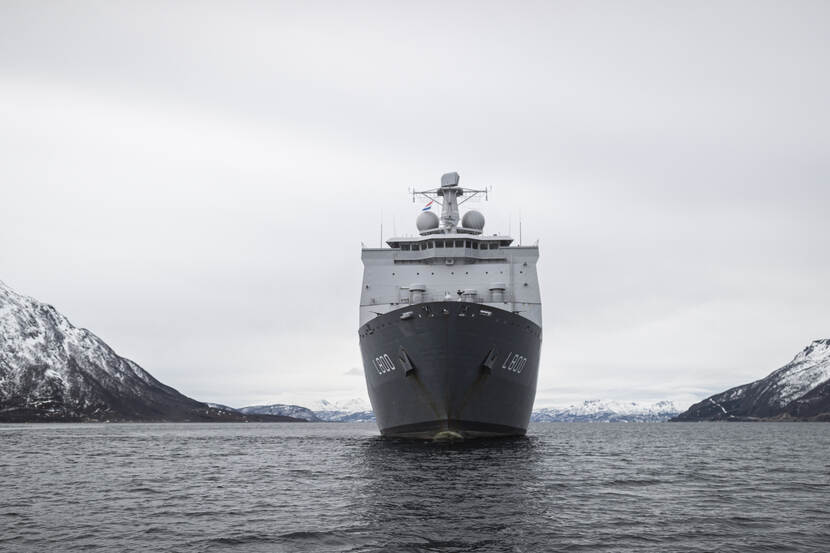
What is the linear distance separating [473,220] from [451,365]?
24969 mm

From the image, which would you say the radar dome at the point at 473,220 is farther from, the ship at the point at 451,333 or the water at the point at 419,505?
the water at the point at 419,505

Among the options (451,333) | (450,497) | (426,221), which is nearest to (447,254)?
(426,221)

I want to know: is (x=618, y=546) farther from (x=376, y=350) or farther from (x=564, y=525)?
(x=376, y=350)

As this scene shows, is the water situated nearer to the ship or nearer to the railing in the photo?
the ship

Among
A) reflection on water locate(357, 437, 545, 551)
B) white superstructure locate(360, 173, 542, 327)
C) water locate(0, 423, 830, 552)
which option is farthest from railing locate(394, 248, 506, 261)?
water locate(0, 423, 830, 552)

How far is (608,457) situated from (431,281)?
61.1ft

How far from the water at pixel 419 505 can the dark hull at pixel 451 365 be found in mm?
4131

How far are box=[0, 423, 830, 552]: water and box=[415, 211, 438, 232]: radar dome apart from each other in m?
27.8

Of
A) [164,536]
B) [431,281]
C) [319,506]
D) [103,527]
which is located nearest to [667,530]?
[319,506]

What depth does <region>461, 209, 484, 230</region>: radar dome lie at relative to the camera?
63.1 metres

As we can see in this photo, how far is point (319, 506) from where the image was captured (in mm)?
22766

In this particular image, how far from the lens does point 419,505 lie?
878 inches

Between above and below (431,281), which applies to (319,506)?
below

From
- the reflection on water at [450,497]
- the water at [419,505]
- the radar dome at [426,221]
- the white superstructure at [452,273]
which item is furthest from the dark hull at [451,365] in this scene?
the radar dome at [426,221]
